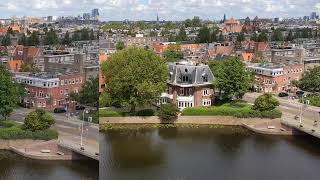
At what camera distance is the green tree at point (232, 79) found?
60.5ft

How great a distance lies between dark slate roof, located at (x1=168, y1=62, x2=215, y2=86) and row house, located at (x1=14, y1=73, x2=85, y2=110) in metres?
5.92

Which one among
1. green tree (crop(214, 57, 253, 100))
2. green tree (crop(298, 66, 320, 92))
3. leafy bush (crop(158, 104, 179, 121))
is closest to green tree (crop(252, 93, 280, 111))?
green tree (crop(214, 57, 253, 100))

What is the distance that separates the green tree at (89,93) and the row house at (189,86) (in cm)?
812

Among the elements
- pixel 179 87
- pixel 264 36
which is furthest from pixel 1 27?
pixel 264 36

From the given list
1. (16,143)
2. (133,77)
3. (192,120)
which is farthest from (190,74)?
(16,143)

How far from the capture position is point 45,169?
38.4 feet

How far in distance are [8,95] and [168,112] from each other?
17.3 feet

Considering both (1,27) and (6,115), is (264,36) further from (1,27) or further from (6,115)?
(6,115)

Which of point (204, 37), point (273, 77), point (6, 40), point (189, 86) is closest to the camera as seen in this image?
point (189, 86)

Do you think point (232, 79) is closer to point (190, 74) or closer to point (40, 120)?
point (190, 74)

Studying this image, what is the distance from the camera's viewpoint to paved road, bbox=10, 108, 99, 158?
34.9ft

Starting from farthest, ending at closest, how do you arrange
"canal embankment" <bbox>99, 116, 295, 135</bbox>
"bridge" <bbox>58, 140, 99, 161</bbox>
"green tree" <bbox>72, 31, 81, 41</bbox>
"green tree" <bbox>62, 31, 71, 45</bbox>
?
"green tree" <bbox>62, 31, 71, 45</bbox>, "green tree" <bbox>72, 31, 81, 41</bbox>, "canal embankment" <bbox>99, 116, 295, 135</bbox>, "bridge" <bbox>58, 140, 99, 161</bbox>

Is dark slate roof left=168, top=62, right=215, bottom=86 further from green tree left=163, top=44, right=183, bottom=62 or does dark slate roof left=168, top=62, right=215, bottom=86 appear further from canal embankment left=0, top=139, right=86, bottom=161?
green tree left=163, top=44, right=183, bottom=62

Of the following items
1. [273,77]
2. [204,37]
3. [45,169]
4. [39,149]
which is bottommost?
[45,169]
